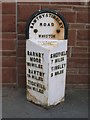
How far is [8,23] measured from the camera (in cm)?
344

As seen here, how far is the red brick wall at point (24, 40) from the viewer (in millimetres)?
3406

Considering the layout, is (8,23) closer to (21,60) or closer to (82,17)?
(21,60)

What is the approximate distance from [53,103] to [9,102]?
0.51 meters

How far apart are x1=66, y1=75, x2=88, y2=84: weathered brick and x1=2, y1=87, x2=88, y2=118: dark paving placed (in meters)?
0.14

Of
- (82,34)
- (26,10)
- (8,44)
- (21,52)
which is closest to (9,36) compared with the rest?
(8,44)

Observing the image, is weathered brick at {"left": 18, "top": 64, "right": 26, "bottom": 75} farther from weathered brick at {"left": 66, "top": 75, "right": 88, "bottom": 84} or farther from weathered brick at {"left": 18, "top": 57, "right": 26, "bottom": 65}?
weathered brick at {"left": 66, "top": 75, "right": 88, "bottom": 84}

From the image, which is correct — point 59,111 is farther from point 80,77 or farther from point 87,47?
point 87,47

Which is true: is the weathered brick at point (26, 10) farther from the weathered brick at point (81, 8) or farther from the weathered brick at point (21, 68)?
the weathered brick at point (21, 68)

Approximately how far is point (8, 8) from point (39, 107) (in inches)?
47.8

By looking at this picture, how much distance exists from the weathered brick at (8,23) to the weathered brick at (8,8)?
58 mm

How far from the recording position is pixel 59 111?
10.3ft

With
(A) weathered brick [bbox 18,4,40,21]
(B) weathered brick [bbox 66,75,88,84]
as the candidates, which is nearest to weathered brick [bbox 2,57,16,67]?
(A) weathered brick [bbox 18,4,40,21]

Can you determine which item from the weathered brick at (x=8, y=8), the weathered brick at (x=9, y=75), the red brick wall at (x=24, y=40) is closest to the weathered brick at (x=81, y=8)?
the red brick wall at (x=24, y=40)

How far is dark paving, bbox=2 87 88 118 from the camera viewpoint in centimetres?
307
